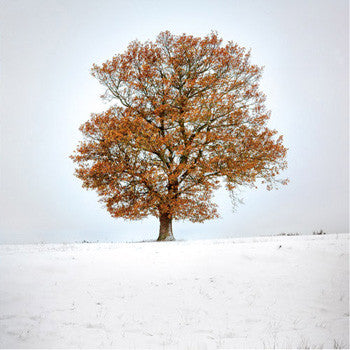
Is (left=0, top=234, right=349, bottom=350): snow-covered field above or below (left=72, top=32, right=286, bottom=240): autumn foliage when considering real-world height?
below

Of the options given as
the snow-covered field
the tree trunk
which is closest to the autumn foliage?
the tree trunk

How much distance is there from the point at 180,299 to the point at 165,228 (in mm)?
14509

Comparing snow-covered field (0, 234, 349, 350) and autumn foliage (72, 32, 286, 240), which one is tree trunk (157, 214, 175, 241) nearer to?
autumn foliage (72, 32, 286, 240)

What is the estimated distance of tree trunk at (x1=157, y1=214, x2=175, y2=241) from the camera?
23938 millimetres

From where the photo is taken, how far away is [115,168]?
2245 centimetres

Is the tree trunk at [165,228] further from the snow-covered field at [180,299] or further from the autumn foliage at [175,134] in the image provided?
the snow-covered field at [180,299]

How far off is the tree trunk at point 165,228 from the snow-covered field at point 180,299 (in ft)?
30.9

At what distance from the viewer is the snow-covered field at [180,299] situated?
7.55m

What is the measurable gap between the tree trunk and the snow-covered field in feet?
30.9

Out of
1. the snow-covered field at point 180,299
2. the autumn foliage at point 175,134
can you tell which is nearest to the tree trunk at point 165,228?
the autumn foliage at point 175,134

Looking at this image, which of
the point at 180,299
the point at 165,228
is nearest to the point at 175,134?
the point at 165,228

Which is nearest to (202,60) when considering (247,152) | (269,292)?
(247,152)

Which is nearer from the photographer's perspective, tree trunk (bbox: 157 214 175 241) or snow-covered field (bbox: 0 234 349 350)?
snow-covered field (bbox: 0 234 349 350)

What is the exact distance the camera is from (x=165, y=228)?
24.2 metres
